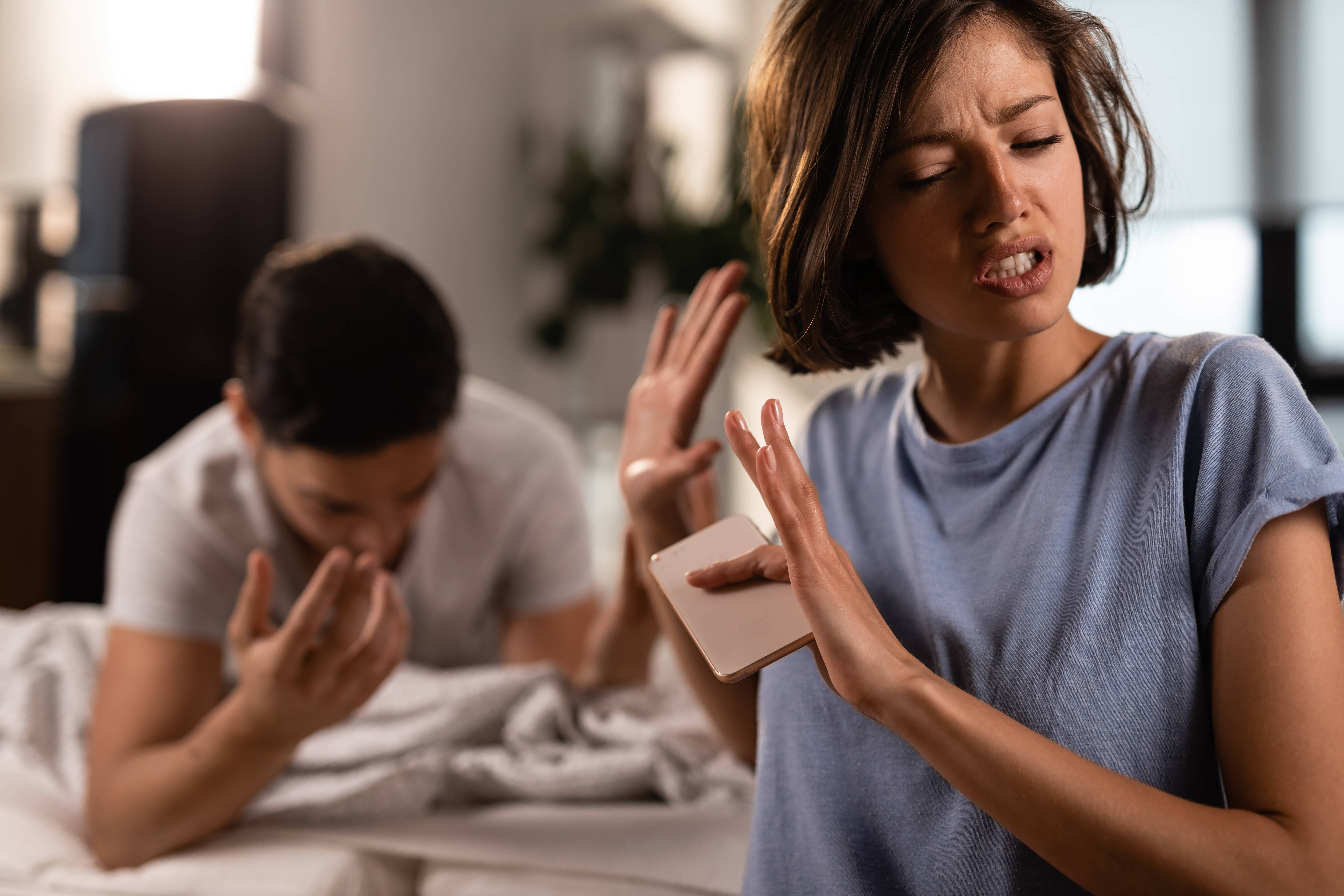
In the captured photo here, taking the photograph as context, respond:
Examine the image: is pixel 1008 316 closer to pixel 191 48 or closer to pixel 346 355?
pixel 346 355

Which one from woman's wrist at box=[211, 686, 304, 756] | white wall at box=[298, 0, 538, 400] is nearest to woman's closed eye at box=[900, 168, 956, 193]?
woman's wrist at box=[211, 686, 304, 756]

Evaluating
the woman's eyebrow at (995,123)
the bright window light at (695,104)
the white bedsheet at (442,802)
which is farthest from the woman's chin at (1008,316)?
the bright window light at (695,104)

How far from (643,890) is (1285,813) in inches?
20.6

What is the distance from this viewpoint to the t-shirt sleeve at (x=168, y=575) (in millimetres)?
1099

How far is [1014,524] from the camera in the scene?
719mm

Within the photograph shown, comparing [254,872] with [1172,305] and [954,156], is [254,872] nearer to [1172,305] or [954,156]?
[954,156]

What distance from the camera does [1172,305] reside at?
8.18 ft

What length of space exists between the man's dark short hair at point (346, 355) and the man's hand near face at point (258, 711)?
0.47 feet

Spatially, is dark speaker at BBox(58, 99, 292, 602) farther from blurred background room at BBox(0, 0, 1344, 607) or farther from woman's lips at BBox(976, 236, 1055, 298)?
woman's lips at BBox(976, 236, 1055, 298)

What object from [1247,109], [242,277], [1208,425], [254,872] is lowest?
[254,872]

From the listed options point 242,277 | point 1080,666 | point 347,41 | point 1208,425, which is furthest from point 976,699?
point 347,41

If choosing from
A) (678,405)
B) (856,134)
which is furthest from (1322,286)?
(856,134)

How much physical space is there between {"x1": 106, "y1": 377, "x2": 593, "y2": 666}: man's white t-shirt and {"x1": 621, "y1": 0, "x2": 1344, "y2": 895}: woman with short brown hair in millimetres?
617

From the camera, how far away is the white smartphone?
0.63m
